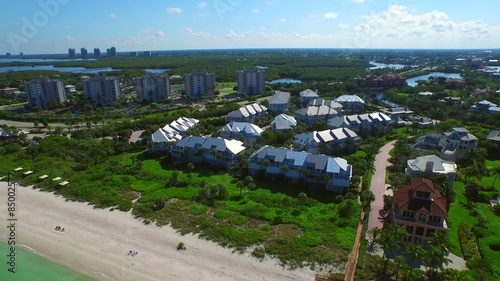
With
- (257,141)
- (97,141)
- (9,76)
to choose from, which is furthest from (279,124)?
(9,76)

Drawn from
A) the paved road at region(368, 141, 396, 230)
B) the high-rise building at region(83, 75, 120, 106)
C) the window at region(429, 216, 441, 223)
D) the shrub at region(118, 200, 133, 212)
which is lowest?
the shrub at region(118, 200, 133, 212)

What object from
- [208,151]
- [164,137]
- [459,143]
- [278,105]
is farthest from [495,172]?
[278,105]

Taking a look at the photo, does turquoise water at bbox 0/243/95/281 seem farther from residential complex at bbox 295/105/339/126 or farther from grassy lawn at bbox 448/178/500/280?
residential complex at bbox 295/105/339/126

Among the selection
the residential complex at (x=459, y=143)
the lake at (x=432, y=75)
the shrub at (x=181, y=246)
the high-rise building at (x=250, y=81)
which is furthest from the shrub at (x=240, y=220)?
the lake at (x=432, y=75)

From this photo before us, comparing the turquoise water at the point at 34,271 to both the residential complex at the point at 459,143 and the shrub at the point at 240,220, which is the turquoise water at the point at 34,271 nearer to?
the shrub at the point at 240,220

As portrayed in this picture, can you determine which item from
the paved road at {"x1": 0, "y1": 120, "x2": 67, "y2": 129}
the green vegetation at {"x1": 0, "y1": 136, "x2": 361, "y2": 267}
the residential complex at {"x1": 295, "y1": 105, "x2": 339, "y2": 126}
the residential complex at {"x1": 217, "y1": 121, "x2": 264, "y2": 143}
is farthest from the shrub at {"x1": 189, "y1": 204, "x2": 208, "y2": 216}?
the paved road at {"x1": 0, "y1": 120, "x2": 67, "y2": 129}

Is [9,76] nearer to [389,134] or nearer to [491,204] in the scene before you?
[389,134]
